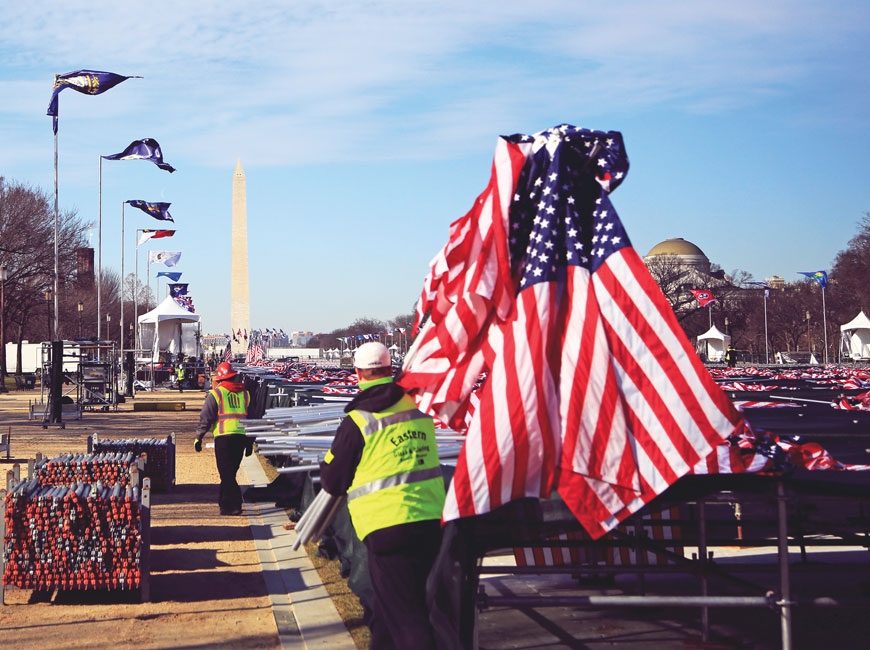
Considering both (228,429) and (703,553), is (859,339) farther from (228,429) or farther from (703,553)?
(703,553)

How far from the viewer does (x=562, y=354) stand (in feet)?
20.8

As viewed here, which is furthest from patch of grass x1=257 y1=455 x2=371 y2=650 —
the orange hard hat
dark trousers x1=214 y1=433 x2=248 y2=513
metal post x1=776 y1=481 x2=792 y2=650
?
the orange hard hat

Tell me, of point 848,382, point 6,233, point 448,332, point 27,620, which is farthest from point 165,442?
point 6,233

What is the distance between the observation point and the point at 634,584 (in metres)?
9.32

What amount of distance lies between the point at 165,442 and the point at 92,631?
8.33m

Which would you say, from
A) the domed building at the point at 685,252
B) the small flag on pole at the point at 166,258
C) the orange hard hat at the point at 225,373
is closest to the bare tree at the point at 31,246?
the small flag on pole at the point at 166,258

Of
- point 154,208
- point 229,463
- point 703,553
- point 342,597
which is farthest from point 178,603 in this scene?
point 154,208

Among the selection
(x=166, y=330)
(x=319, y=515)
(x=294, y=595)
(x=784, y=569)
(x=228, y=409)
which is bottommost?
(x=294, y=595)

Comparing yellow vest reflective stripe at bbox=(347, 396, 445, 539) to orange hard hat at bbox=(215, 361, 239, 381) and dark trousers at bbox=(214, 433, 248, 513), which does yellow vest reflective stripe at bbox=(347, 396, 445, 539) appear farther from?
orange hard hat at bbox=(215, 361, 239, 381)

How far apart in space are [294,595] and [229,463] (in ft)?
15.5

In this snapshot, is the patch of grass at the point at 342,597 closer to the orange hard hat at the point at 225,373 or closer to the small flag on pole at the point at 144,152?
the orange hard hat at the point at 225,373

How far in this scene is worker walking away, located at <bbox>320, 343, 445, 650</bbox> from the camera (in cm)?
619

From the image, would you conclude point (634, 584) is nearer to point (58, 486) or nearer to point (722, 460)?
point (722, 460)

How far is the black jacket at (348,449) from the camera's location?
629cm
